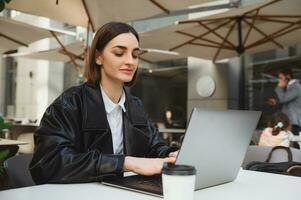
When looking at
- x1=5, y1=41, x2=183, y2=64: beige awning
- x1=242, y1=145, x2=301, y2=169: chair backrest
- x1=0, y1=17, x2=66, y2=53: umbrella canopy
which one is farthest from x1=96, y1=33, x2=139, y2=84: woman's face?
x1=5, y1=41, x2=183, y2=64: beige awning

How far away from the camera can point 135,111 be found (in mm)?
1643

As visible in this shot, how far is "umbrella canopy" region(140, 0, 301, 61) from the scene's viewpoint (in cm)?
438

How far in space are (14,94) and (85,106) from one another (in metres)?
11.0

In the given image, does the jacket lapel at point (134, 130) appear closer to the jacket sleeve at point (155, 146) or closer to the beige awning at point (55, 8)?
the jacket sleeve at point (155, 146)

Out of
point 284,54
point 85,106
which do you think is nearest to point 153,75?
point 284,54

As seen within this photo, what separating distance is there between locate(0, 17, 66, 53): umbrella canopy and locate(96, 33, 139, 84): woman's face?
12.1 feet

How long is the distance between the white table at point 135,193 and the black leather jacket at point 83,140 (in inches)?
2.5

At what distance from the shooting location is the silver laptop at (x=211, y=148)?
980 millimetres

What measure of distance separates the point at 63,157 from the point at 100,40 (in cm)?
51

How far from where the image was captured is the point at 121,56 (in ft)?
4.70

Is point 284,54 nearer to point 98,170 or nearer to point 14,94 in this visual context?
point 98,170

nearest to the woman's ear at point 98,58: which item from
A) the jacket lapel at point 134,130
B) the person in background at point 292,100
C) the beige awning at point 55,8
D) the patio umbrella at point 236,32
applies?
the jacket lapel at point 134,130

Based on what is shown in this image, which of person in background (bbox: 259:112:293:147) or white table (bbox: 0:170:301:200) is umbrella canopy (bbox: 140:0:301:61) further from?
white table (bbox: 0:170:301:200)

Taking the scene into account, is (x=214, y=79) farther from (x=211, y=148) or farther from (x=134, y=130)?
(x=211, y=148)
